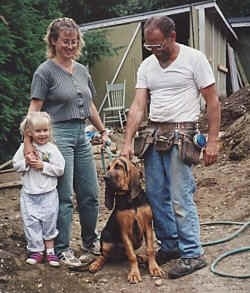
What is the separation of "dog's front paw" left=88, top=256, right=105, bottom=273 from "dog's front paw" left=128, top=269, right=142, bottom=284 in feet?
1.17

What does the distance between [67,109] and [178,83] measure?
0.91m

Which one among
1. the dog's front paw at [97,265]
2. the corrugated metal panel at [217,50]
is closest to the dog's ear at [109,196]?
the dog's front paw at [97,265]

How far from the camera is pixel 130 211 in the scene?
444 cm

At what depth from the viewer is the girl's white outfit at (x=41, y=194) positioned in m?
4.45

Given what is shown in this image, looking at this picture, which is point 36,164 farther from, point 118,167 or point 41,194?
point 118,167

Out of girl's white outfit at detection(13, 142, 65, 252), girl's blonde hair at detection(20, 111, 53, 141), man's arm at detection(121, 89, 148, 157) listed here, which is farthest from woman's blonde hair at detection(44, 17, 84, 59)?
girl's white outfit at detection(13, 142, 65, 252)

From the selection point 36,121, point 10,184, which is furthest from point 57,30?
point 10,184

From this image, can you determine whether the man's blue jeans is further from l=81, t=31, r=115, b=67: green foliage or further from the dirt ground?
l=81, t=31, r=115, b=67: green foliage

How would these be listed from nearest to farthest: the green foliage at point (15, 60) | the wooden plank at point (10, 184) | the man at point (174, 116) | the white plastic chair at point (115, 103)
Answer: the man at point (174, 116), the wooden plank at point (10, 184), the green foliage at point (15, 60), the white plastic chair at point (115, 103)

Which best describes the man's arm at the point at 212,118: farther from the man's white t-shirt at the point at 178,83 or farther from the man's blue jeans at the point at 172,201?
the man's blue jeans at the point at 172,201

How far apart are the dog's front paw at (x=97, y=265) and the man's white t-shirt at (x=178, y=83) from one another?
1.24 meters

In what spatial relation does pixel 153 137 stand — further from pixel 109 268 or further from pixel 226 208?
pixel 226 208

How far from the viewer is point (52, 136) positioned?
452cm

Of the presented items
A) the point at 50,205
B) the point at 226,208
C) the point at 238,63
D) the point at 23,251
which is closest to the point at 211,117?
the point at 50,205
